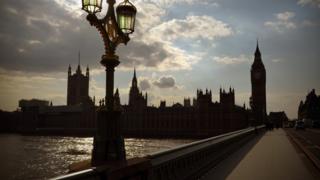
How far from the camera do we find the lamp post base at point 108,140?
6.06 metres

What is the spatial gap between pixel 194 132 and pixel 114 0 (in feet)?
365

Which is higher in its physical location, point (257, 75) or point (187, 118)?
point (257, 75)

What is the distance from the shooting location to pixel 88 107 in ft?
466

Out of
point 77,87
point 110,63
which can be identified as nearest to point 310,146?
point 110,63

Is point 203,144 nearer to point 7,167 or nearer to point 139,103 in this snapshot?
point 7,167

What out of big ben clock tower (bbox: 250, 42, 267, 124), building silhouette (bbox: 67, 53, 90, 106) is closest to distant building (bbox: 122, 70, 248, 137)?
big ben clock tower (bbox: 250, 42, 267, 124)

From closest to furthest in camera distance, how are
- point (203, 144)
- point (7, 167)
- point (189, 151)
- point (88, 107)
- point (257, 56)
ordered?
point (189, 151)
point (203, 144)
point (7, 167)
point (257, 56)
point (88, 107)

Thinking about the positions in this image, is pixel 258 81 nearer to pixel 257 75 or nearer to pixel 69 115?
pixel 257 75

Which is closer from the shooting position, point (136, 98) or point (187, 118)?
point (187, 118)

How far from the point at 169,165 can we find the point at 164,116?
117602 mm

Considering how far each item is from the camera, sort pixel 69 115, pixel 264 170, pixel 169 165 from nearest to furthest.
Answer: pixel 169 165, pixel 264 170, pixel 69 115

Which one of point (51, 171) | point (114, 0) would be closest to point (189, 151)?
point (114, 0)

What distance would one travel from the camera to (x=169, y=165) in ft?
25.2

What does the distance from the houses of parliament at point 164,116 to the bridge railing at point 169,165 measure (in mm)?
76305
